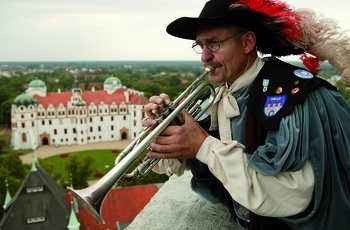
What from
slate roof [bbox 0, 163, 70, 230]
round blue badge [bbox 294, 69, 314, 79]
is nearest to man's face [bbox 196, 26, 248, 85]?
round blue badge [bbox 294, 69, 314, 79]

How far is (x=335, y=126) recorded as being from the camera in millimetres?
2350

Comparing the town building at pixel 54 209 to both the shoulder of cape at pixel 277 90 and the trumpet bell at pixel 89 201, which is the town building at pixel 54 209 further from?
the shoulder of cape at pixel 277 90

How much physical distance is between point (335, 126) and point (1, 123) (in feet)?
191

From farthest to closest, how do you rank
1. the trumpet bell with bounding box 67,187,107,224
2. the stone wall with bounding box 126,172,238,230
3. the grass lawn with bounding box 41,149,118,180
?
the grass lawn with bounding box 41,149,118,180 → the stone wall with bounding box 126,172,238,230 → the trumpet bell with bounding box 67,187,107,224

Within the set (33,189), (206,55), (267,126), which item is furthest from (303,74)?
(33,189)

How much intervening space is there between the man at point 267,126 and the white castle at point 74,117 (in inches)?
1488

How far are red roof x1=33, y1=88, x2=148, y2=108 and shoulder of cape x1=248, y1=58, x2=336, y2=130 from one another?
39305mm

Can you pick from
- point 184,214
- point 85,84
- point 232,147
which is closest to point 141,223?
point 184,214

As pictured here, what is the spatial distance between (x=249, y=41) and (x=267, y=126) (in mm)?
861

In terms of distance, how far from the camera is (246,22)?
9.13 feet

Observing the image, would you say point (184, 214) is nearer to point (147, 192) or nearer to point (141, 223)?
point (141, 223)

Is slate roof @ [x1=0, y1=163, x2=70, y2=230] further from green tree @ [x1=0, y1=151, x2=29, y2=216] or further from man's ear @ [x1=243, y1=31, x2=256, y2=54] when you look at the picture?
man's ear @ [x1=243, y1=31, x2=256, y2=54]

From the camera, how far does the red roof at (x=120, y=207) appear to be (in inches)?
674

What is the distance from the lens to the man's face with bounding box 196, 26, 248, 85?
2.85 meters
